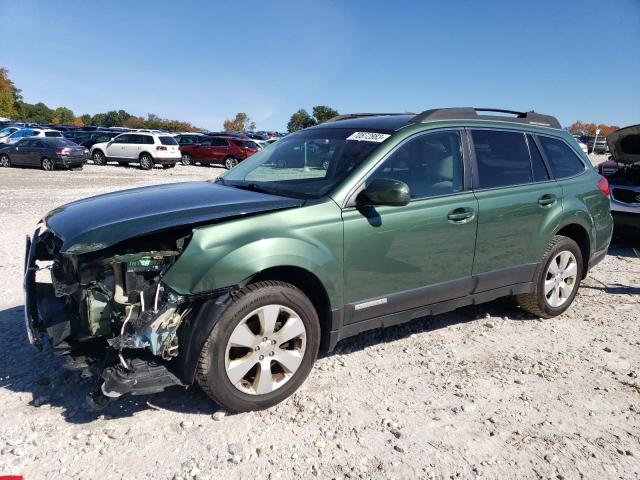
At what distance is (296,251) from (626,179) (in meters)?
7.15

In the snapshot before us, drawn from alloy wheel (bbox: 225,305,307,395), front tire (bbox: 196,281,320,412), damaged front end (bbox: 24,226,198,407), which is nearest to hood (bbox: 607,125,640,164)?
front tire (bbox: 196,281,320,412)

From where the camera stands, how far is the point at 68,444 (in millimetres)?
2758

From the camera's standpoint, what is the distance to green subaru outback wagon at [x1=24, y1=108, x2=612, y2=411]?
9.16 feet

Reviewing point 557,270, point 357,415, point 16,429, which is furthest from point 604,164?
point 16,429

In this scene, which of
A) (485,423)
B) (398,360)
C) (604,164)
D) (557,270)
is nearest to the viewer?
(485,423)

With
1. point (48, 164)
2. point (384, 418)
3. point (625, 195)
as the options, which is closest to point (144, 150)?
point (48, 164)

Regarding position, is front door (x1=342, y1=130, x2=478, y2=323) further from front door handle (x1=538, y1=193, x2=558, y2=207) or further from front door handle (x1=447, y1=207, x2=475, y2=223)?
front door handle (x1=538, y1=193, x2=558, y2=207)

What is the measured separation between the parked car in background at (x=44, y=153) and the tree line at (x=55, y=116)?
2542 inches

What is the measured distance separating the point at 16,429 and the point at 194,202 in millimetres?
1678

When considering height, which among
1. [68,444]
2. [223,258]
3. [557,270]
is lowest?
[68,444]

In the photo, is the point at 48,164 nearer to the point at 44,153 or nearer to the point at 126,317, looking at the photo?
the point at 44,153

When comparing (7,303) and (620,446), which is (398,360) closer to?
(620,446)

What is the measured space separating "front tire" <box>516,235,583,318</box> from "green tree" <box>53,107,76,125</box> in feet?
355

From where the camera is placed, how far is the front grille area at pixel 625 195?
299 inches
